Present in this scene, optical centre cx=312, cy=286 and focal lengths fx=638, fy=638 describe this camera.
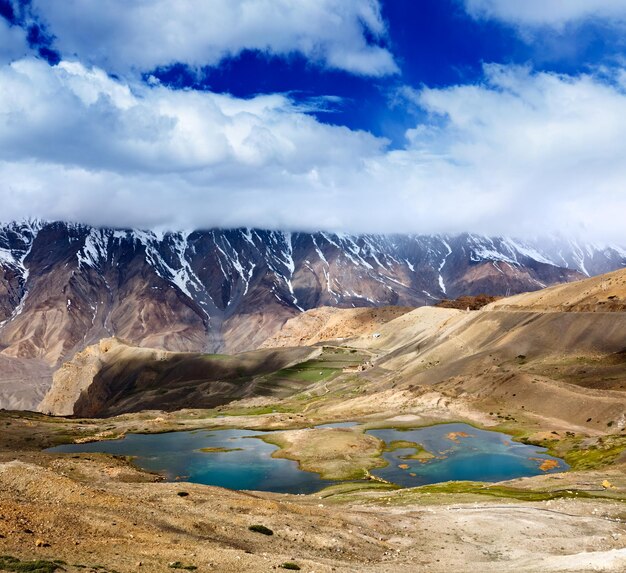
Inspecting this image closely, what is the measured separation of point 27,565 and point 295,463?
83.5 meters

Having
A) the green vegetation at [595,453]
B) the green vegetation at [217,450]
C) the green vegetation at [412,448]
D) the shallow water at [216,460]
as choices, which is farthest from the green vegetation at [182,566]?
the green vegetation at [217,450]

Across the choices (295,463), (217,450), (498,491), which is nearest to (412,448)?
(295,463)

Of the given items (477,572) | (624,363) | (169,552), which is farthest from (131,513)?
(624,363)

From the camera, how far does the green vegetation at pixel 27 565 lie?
29.7m

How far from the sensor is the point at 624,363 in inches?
5768

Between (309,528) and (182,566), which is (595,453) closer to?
(309,528)

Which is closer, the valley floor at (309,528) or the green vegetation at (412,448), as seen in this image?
the valley floor at (309,528)

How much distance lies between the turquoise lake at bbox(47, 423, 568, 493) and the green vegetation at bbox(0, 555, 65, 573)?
199 feet

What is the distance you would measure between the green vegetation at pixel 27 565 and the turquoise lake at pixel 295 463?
199 ft

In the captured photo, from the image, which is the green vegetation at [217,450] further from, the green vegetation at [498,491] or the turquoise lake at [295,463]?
the green vegetation at [498,491]

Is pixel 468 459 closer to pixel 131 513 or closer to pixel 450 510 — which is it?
pixel 450 510

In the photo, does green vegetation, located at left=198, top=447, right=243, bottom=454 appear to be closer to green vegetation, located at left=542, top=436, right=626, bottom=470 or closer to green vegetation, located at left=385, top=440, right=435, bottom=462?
green vegetation, located at left=385, top=440, right=435, bottom=462

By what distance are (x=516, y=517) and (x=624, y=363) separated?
10511cm

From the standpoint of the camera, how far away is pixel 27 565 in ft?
98.8
